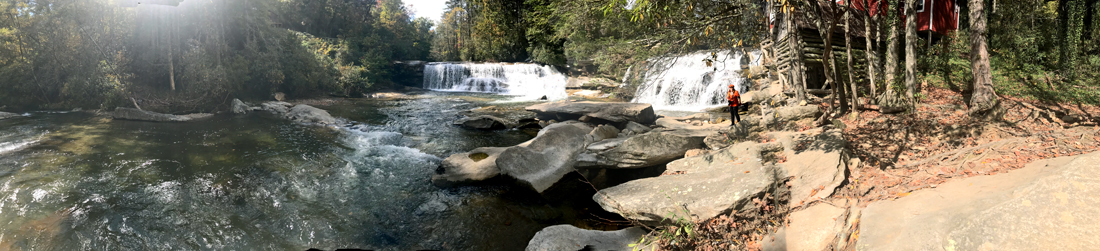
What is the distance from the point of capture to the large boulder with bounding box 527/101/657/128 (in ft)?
43.4

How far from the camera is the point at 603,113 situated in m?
13.7

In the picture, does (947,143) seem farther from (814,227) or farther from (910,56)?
(814,227)

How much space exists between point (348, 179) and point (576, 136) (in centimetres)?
475

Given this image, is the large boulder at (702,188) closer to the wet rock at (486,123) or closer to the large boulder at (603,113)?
the large boulder at (603,113)

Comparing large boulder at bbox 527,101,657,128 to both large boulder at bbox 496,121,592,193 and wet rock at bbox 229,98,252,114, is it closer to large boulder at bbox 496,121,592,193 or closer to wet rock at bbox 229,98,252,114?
large boulder at bbox 496,121,592,193

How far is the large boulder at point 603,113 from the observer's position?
13.2m

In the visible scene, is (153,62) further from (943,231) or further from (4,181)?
(943,231)

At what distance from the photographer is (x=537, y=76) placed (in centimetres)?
2888

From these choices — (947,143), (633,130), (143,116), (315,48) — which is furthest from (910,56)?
(315,48)

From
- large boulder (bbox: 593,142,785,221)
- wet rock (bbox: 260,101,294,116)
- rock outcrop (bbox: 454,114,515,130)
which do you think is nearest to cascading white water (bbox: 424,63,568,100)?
rock outcrop (bbox: 454,114,515,130)

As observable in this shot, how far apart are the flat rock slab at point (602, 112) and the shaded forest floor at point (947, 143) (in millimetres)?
6142

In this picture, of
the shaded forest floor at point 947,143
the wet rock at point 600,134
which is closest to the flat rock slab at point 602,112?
the wet rock at point 600,134

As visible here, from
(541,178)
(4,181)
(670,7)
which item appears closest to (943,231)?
(670,7)

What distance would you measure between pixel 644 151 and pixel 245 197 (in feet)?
22.6
